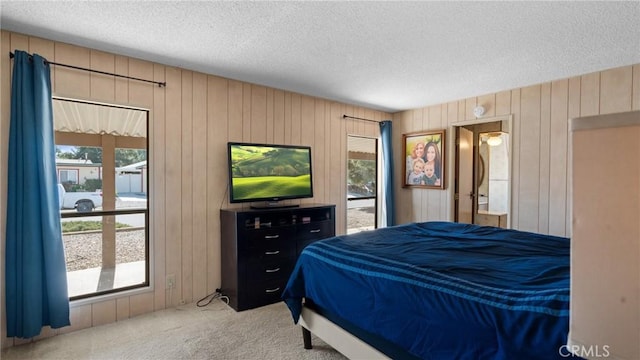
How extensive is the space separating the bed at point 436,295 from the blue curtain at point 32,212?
1.87m

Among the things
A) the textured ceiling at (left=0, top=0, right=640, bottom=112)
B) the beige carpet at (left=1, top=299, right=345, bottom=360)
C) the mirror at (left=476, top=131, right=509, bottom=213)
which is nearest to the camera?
the textured ceiling at (left=0, top=0, right=640, bottom=112)

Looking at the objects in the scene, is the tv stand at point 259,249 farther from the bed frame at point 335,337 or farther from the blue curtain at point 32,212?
the blue curtain at point 32,212

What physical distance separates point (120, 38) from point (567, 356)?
3372 mm

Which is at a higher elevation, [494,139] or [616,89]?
[616,89]

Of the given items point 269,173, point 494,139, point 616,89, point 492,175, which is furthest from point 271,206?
point 492,175

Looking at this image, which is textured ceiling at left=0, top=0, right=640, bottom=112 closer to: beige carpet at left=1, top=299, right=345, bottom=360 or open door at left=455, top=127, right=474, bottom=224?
open door at left=455, top=127, right=474, bottom=224

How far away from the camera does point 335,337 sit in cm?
217

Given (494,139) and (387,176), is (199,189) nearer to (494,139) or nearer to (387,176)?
(387,176)

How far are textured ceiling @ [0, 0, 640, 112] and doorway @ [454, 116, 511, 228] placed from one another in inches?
49.8

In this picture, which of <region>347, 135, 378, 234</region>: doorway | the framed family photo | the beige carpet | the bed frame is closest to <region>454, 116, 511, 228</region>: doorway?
the framed family photo

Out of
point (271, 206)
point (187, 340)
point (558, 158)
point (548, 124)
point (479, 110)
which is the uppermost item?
point (479, 110)

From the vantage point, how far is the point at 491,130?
527cm

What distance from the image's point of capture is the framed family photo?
473 cm

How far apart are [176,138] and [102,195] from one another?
2.77 ft
